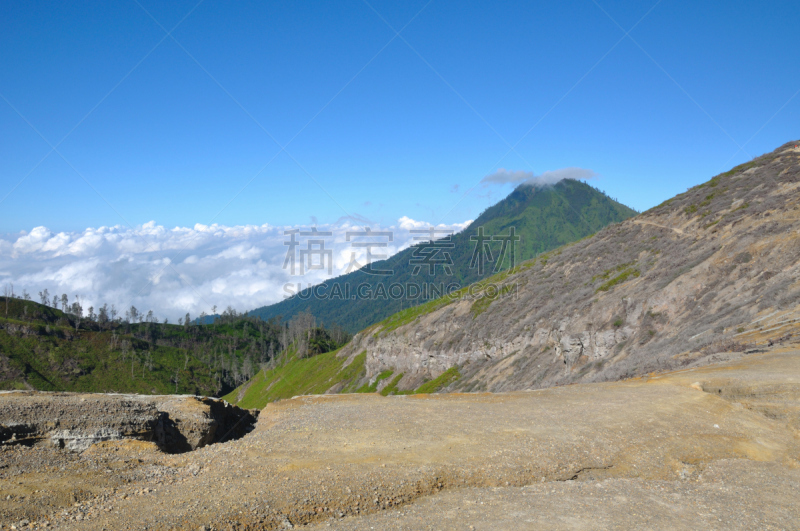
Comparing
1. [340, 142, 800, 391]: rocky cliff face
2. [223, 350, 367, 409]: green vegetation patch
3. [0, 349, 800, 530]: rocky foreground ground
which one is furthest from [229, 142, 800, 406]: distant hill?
[223, 350, 367, 409]: green vegetation patch

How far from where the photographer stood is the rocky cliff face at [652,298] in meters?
35.7

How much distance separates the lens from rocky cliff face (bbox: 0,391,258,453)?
17.8 m

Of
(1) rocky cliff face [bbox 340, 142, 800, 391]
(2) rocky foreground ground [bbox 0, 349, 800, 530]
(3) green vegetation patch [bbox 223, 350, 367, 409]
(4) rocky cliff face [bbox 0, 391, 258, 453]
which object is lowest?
(3) green vegetation patch [bbox 223, 350, 367, 409]

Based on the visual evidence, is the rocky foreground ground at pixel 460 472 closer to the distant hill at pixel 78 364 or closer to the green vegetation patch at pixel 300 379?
the green vegetation patch at pixel 300 379

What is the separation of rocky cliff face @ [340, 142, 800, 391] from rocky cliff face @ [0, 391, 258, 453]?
29.6 meters

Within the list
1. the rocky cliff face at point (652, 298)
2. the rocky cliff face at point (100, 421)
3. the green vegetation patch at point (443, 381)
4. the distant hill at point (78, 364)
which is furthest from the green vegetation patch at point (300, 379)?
the rocky cliff face at point (100, 421)

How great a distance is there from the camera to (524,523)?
1201 centimetres

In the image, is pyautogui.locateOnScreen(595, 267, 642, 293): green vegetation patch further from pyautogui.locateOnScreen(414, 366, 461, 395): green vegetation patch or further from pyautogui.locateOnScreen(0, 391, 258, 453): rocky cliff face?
pyautogui.locateOnScreen(0, 391, 258, 453): rocky cliff face

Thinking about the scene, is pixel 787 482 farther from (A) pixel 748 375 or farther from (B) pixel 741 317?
(B) pixel 741 317

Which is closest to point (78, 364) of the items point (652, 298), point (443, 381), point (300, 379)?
point (300, 379)

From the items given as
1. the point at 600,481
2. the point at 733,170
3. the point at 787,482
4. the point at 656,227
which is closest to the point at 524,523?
the point at 600,481

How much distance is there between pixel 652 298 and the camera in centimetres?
4891

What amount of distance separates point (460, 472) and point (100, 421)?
1550 centimetres

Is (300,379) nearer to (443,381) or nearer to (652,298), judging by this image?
(443,381)
